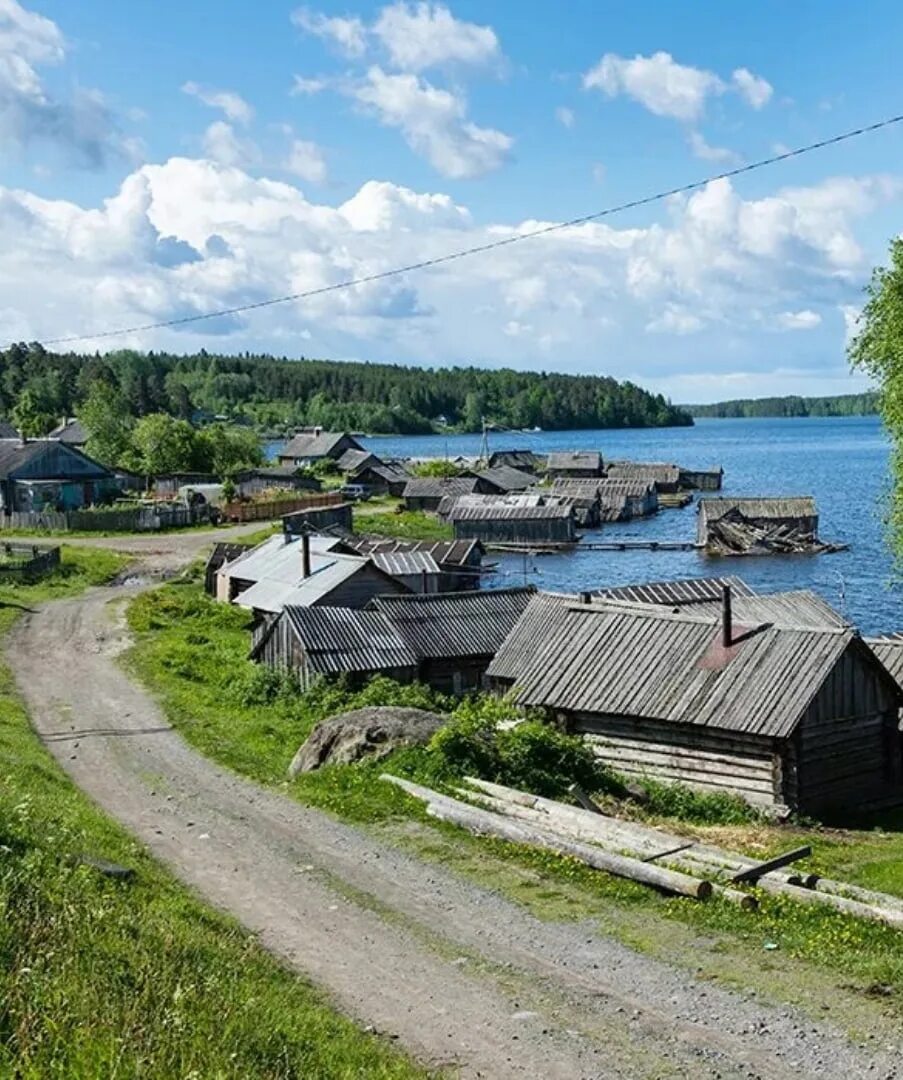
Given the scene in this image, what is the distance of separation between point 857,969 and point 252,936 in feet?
23.4

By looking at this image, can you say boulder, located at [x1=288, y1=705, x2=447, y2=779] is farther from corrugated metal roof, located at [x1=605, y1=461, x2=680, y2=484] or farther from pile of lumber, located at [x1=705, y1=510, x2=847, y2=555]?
corrugated metal roof, located at [x1=605, y1=461, x2=680, y2=484]

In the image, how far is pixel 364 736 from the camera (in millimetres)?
23922

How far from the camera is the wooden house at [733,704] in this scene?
25891mm

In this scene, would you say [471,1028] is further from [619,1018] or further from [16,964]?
[16,964]

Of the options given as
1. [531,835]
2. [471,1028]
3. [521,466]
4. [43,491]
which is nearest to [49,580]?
[43,491]

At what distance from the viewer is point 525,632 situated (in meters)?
32.5

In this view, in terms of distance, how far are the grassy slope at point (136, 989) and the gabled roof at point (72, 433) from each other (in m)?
112

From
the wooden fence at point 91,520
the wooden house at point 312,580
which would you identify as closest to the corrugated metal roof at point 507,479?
the wooden fence at point 91,520

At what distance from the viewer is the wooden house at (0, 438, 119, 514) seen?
272ft

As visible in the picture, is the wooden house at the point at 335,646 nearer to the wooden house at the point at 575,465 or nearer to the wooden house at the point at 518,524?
the wooden house at the point at 518,524

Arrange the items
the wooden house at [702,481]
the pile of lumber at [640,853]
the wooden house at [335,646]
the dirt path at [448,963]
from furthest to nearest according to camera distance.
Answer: the wooden house at [702,481], the wooden house at [335,646], the pile of lumber at [640,853], the dirt path at [448,963]

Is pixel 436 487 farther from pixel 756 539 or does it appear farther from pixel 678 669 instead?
pixel 678 669

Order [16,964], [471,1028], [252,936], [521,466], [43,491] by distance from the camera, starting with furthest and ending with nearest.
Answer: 1. [521,466]
2. [43,491]
3. [252,936]
4. [471,1028]
5. [16,964]

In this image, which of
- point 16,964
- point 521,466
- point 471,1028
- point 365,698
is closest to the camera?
point 16,964
